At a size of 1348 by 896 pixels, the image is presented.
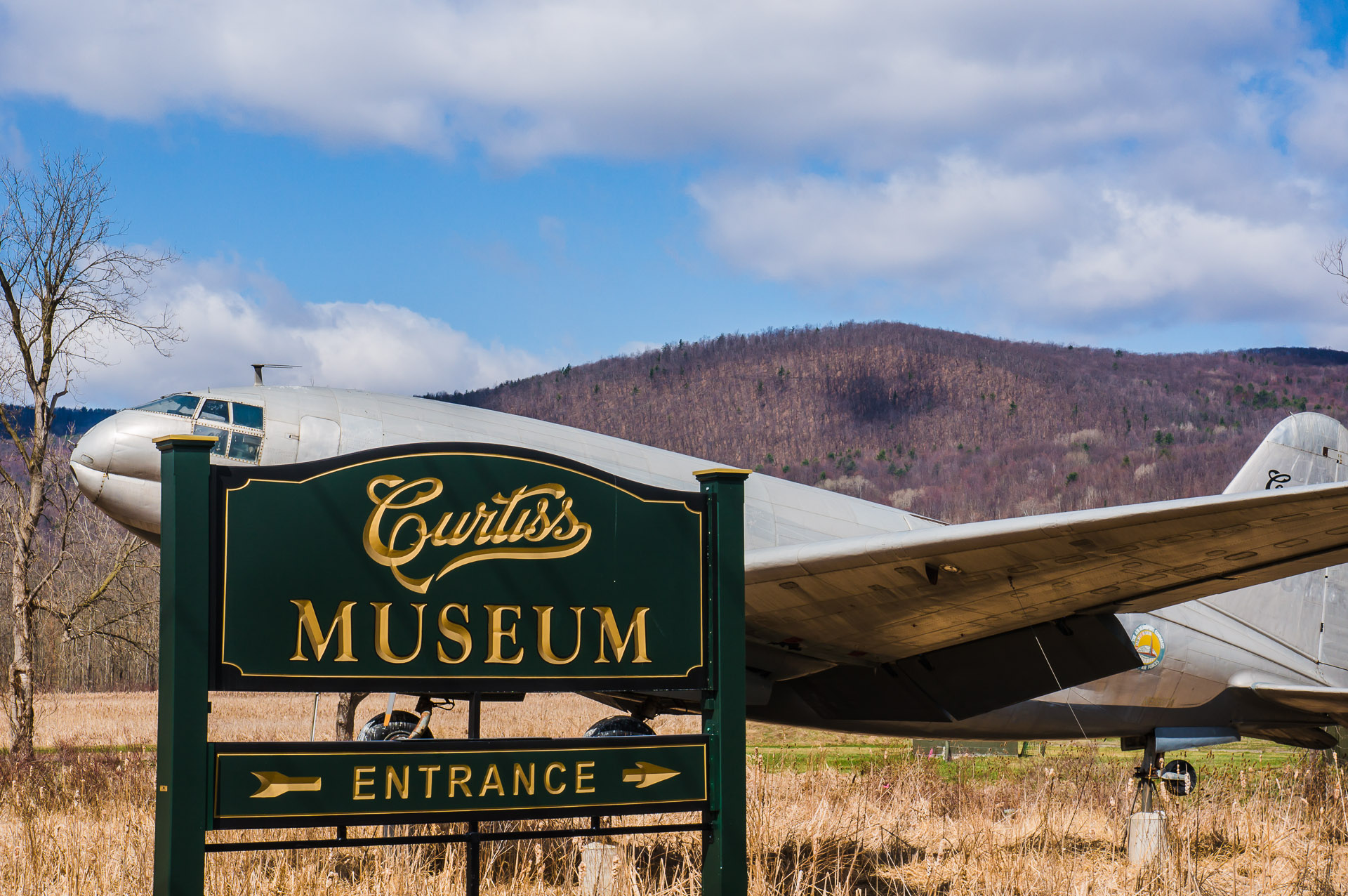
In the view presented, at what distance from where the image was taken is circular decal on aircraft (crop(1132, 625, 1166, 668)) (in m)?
10.9

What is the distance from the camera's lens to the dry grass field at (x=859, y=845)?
6.94 metres

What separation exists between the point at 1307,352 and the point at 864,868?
179791 mm

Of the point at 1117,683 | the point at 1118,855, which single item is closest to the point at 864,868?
the point at 1118,855

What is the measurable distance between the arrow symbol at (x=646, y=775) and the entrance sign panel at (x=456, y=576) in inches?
14.9

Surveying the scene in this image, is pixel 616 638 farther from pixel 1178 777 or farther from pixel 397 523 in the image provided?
pixel 1178 777

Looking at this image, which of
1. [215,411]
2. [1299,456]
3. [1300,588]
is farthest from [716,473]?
[1300,588]

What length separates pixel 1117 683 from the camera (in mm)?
10875

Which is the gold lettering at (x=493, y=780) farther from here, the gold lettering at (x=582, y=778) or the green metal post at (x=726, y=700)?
the green metal post at (x=726, y=700)

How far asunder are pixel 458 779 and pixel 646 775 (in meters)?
0.91

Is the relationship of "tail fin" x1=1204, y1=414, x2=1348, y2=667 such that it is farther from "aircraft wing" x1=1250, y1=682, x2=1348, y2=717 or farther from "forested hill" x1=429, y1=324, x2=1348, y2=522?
"forested hill" x1=429, y1=324, x2=1348, y2=522

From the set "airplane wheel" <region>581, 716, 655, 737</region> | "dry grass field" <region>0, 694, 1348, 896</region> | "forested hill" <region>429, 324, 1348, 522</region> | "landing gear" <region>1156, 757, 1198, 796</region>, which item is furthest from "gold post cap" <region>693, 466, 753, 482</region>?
"forested hill" <region>429, 324, 1348, 522</region>

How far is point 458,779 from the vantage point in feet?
14.8

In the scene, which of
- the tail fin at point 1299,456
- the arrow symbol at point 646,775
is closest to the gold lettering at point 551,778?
the arrow symbol at point 646,775

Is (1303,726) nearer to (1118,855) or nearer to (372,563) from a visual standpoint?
(1118,855)
